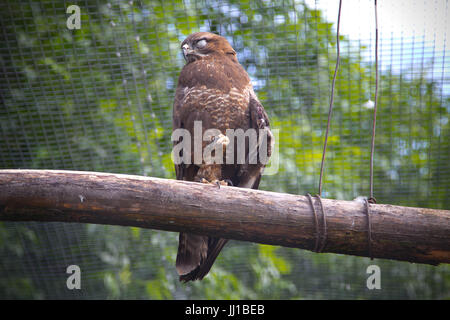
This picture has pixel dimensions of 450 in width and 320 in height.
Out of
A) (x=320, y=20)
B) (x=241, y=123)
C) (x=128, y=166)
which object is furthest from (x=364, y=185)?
(x=128, y=166)

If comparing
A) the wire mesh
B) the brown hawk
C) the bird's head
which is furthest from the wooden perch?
the wire mesh

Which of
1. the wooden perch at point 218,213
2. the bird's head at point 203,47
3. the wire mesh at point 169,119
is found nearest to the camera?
the wooden perch at point 218,213

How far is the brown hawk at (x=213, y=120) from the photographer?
6.70ft

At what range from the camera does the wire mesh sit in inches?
112

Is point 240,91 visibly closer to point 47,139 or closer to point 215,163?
point 215,163

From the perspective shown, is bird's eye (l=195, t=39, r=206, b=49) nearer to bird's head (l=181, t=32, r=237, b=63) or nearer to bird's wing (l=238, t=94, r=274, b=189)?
bird's head (l=181, t=32, r=237, b=63)

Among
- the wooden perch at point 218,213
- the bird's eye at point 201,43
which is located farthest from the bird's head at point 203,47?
the wooden perch at point 218,213

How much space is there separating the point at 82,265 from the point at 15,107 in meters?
1.16

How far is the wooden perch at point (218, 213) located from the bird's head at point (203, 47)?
91 centimetres

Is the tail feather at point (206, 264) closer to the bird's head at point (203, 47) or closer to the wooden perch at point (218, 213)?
the wooden perch at point (218, 213)

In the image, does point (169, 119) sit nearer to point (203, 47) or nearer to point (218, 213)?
point (203, 47)

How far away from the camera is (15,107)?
2863mm

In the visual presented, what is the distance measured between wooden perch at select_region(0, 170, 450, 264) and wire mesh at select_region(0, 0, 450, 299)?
4.66 ft

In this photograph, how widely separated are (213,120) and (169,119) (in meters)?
1.12
